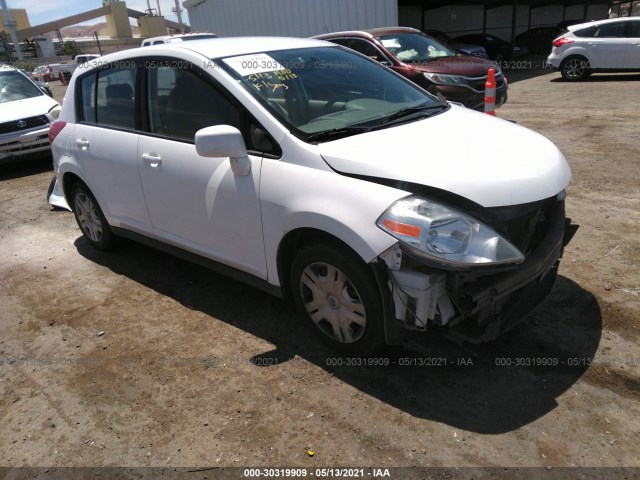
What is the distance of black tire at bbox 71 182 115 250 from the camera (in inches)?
184

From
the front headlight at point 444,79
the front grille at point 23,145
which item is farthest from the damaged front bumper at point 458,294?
the front grille at point 23,145

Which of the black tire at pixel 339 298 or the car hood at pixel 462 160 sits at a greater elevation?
the car hood at pixel 462 160

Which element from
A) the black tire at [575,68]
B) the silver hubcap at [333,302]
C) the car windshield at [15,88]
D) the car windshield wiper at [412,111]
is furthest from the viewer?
the black tire at [575,68]

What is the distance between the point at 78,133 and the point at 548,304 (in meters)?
3.98

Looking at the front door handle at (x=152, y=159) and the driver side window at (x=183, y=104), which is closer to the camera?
the driver side window at (x=183, y=104)

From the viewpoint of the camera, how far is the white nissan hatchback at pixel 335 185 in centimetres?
253

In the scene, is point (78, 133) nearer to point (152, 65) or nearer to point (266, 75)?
point (152, 65)

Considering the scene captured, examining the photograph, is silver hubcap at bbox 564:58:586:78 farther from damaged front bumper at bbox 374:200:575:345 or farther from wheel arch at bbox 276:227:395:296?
wheel arch at bbox 276:227:395:296

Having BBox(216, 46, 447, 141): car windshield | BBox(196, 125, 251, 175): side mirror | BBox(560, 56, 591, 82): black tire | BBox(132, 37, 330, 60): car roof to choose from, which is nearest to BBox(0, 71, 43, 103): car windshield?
BBox(132, 37, 330, 60): car roof

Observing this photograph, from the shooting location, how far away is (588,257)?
13.4 feet

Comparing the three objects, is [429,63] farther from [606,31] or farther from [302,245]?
[606,31]

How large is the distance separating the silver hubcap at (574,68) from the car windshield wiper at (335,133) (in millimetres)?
14123

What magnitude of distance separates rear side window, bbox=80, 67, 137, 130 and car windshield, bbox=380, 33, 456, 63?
663 centimetres

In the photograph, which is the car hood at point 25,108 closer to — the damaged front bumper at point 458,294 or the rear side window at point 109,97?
the rear side window at point 109,97
